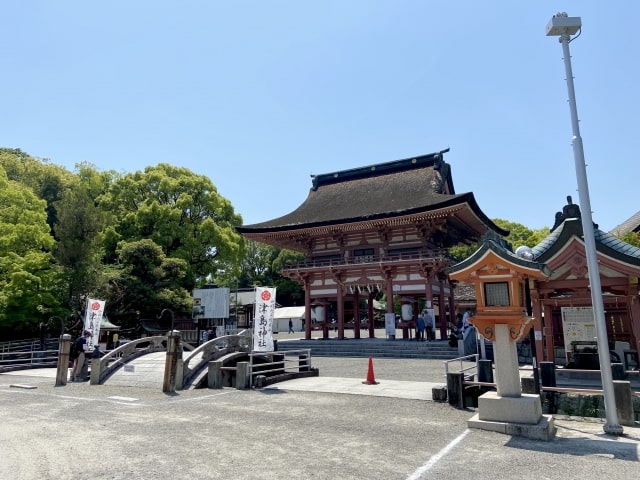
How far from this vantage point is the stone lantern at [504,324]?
707 cm

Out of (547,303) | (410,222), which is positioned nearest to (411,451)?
(547,303)

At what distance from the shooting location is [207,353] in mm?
13609

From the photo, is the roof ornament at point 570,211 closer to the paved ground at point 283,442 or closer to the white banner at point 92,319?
the paved ground at point 283,442

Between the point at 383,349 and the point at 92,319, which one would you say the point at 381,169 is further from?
the point at 92,319

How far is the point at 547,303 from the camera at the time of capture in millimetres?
12969

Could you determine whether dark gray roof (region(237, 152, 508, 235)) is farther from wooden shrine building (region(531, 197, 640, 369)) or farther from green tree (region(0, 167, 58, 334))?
green tree (region(0, 167, 58, 334))

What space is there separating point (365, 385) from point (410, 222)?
1498 centimetres

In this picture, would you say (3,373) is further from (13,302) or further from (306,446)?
(306,446)

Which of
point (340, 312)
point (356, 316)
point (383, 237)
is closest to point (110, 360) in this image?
point (340, 312)

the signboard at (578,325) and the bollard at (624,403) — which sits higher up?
the signboard at (578,325)

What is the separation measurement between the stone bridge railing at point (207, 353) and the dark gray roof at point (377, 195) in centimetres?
1316

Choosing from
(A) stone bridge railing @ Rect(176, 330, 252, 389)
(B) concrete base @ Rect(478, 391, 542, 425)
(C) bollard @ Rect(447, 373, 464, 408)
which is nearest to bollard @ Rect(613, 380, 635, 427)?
(B) concrete base @ Rect(478, 391, 542, 425)

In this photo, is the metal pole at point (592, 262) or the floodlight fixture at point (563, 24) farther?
the floodlight fixture at point (563, 24)

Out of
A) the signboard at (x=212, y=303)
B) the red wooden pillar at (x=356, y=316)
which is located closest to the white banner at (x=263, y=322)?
the signboard at (x=212, y=303)
